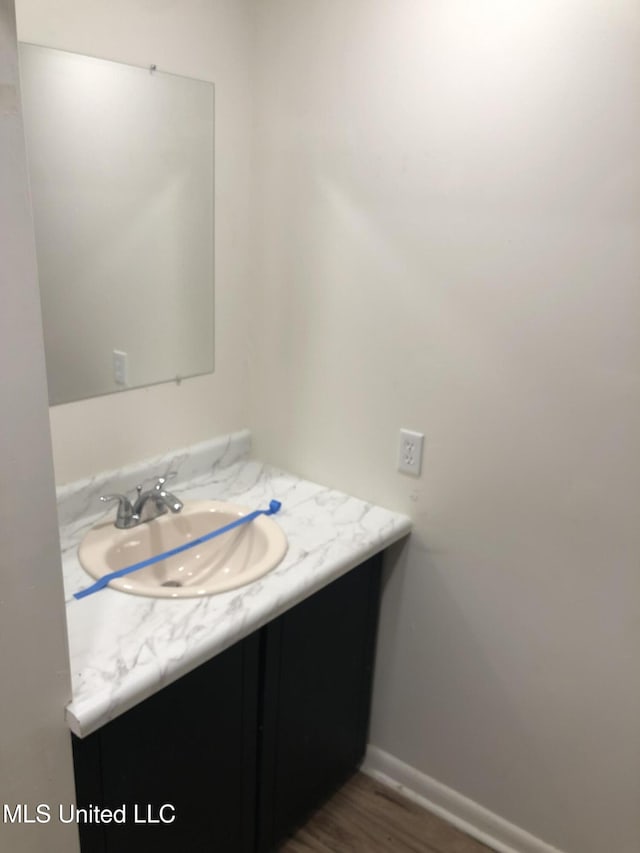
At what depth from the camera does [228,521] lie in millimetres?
1779

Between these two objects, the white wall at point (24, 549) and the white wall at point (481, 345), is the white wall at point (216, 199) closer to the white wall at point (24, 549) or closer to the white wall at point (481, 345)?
the white wall at point (481, 345)

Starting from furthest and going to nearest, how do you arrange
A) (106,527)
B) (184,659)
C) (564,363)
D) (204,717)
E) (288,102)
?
1. (288,102)
2. (106,527)
3. (564,363)
4. (204,717)
5. (184,659)

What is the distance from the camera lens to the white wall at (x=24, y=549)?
2.75ft

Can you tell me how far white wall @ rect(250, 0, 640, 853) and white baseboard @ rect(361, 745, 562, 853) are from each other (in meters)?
0.04

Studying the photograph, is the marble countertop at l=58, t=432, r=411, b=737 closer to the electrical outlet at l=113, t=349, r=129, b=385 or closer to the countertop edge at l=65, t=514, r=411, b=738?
the countertop edge at l=65, t=514, r=411, b=738

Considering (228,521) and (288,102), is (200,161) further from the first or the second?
(228,521)

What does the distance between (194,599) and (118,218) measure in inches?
36.5

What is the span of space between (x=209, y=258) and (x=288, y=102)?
454 mm

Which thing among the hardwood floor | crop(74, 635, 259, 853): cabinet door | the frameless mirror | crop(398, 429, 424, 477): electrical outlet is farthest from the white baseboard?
the frameless mirror

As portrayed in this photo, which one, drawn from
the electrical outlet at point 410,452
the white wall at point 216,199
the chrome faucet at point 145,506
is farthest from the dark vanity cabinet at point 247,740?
the white wall at point 216,199

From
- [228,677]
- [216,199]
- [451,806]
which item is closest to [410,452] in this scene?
[228,677]

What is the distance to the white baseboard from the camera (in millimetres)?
1762

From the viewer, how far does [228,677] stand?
1.38 m

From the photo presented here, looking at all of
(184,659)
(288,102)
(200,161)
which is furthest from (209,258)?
(184,659)
